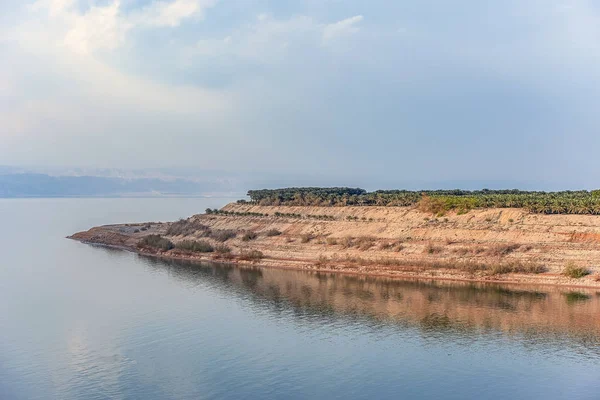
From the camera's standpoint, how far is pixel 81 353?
1270 inches

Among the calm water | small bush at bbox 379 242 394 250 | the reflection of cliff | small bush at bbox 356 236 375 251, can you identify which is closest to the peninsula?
small bush at bbox 379 242 394 250

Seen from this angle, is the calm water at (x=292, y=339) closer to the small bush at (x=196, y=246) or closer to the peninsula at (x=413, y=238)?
the peninsula at (x=413, y=238)

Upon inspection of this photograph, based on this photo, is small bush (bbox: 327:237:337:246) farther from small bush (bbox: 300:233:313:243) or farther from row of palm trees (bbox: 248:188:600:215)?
row of palm trees (bbox: 248:188:600:215)

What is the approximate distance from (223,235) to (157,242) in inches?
390

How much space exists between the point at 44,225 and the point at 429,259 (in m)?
103

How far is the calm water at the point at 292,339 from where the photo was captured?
1091 inches

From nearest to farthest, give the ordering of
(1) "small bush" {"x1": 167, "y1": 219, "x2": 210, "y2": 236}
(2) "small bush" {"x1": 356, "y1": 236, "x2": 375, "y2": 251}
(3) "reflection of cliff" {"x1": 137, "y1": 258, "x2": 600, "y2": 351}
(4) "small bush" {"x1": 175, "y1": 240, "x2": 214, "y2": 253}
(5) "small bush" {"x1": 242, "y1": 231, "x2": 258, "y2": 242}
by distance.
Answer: (3) "reflection of cliff" {"x1": 137, "y1": 258, "x2": 600, "y2": 351}, (2) "small bush" {"x1": 356, "y1": 236, "x2": 375, "y2": 251}, (4) "small bush" {"x1": 175, "y1": 240, "x2": 214, "y2": 253}, (5) "small bush" {"x1": 242, "y1": 231, "x2": 258, "y2": 242}, (1) "small bush" {"x1": 167, "y1": 219, "x2": 210, "y2": 236}

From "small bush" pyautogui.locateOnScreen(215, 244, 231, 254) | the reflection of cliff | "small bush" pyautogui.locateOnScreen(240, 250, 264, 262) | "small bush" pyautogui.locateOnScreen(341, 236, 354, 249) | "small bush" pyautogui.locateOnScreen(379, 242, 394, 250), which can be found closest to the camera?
the reflection of cliff

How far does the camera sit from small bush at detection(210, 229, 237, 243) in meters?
79.1

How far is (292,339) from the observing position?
35906 millimetres

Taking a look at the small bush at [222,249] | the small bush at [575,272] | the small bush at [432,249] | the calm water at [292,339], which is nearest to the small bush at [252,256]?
the small bush at [222,249]

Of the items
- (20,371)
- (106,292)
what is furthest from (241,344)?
(106,292)

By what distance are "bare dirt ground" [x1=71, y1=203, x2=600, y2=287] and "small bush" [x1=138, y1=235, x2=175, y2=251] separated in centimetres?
124

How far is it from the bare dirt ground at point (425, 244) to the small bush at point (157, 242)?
1.24 m
